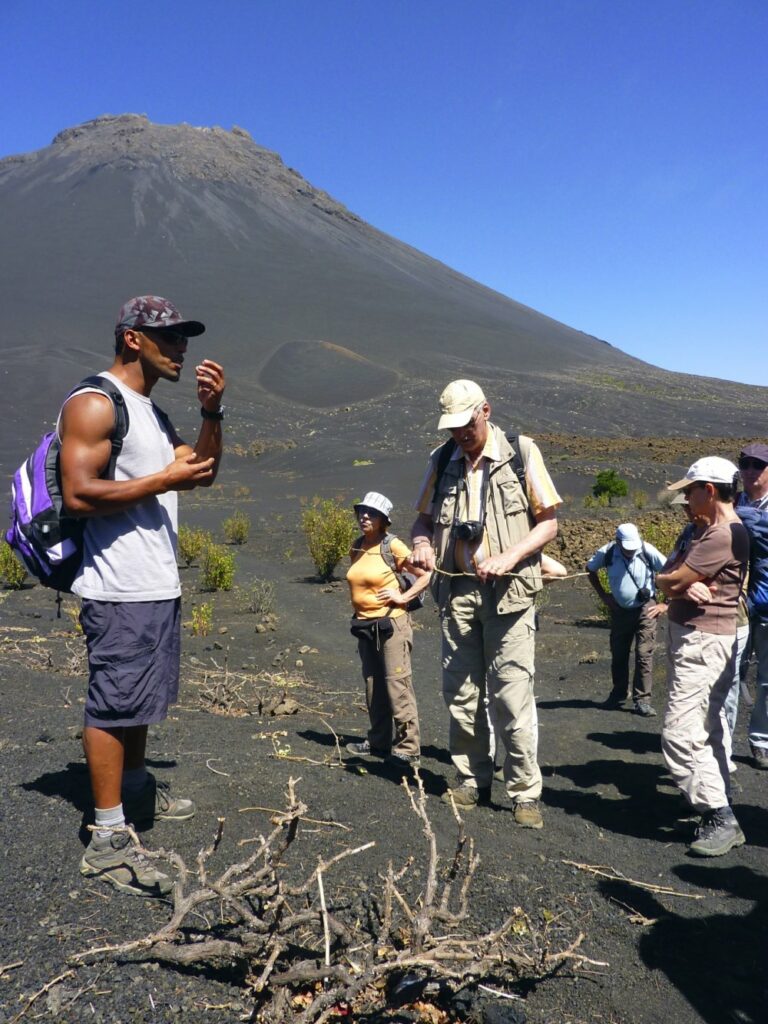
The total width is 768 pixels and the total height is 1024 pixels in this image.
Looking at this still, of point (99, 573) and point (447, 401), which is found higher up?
point (447, 401)

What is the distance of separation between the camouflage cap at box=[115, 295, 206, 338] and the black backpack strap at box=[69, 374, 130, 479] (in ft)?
0.67

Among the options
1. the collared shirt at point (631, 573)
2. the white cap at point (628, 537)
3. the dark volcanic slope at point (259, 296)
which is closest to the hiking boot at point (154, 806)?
the collared shirt at point (631, 573)

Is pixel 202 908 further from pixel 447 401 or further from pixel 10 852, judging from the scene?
pixel 447 401

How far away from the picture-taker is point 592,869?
3.18m

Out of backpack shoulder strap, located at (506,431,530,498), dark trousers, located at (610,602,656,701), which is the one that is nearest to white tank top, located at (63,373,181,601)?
backpack shoulder strap, located at (506,431,530,498)

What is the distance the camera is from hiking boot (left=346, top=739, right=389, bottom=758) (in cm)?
449

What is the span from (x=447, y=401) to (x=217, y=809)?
178cm

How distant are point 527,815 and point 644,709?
9.20ft

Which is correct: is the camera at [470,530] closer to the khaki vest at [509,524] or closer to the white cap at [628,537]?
the khaki vest at [509,524]

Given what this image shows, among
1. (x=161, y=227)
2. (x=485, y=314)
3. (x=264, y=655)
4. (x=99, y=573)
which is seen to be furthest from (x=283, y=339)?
(x=99, y=573)

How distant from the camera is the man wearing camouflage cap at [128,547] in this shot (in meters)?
2.53

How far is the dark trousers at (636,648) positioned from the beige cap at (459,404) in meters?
3.15

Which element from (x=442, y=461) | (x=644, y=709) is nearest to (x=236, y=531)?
(x=644, y=709)

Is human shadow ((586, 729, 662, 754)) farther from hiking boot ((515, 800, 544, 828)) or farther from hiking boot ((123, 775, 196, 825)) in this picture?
hiking boot ((123, 775, 196, 825))
